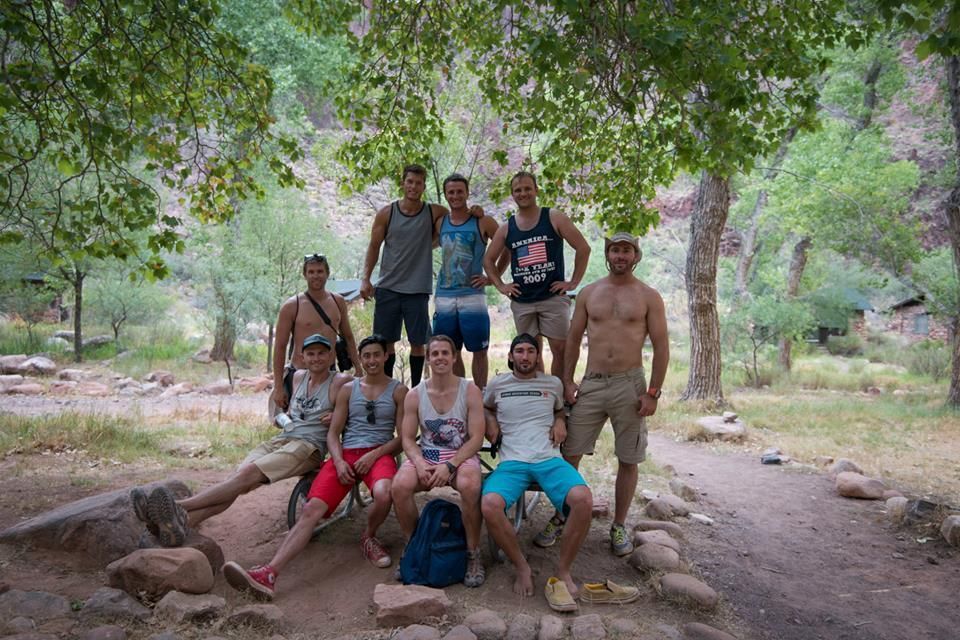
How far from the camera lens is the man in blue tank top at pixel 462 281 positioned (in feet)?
17.7

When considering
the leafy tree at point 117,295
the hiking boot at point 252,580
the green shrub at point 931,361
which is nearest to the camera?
the hiking boot at point 252,580

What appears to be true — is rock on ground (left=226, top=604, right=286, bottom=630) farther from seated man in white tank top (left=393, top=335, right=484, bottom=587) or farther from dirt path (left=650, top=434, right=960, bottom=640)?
dirt path (left=650, top=434, right=960, bottom=640)

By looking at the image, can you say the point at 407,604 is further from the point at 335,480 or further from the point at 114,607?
the point at 114,607

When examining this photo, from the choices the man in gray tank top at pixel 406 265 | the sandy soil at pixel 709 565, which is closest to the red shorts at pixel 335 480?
the sandy soil at pixel 709 565

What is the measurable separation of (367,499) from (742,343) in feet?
55.3

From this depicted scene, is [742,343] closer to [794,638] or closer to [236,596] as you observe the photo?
[794,638]

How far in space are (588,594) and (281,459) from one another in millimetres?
2273

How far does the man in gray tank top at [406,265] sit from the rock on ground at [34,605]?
8.85 feet

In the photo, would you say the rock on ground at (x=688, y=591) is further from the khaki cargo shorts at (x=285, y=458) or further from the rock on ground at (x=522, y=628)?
the khaki cargo shorts at (x=285, y=458)

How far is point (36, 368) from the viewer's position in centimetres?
1709

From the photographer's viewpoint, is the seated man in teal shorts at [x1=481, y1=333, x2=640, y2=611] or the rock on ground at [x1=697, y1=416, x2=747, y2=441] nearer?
the seated man in teal shorts at [x1=481, y1=333, x2=640, y2=611]

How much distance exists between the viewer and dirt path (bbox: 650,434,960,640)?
449 centimetres

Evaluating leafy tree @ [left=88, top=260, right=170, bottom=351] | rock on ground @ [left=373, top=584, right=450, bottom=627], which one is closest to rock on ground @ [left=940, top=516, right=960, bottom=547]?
rock on ground @ [left=373, top=584, right=450, bottom=627]

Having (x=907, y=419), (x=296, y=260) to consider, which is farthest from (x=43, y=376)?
(x=907, y=419)
